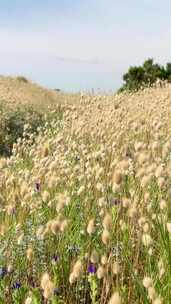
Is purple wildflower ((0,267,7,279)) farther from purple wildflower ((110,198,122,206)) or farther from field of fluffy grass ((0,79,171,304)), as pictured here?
purple wildflower ((110,198,122,206))

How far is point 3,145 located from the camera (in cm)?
1026

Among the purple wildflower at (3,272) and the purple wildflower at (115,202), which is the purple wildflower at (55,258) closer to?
the purple wildflower at (3,272)

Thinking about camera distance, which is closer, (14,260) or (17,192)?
(14,260)

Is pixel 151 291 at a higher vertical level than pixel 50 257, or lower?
higher

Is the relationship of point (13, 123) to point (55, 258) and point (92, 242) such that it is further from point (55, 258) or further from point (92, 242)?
point (55, 258)

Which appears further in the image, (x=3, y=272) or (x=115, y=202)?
(x=115, y=202)

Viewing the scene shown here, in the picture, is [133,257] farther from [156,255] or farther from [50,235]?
[50,235]

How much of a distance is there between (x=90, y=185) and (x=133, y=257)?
0.69 m

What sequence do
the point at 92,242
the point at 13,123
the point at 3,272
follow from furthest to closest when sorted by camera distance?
the point at 13,123, the point at 92,242, the point at 3,272

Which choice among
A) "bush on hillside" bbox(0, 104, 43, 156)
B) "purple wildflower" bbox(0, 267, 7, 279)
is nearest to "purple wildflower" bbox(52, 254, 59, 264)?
"purple wildflower" bbox(0, 267, 7, 279)

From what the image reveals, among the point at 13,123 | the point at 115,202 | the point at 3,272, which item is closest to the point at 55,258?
the point at 3,272

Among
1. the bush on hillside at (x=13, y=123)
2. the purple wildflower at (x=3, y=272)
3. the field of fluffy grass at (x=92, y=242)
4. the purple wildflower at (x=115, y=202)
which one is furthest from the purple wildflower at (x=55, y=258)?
the bush on hillside at (x=13, y=123)

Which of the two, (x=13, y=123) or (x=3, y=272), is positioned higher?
(x=13, y=123)

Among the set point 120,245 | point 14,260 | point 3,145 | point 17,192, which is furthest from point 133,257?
point 3,145
